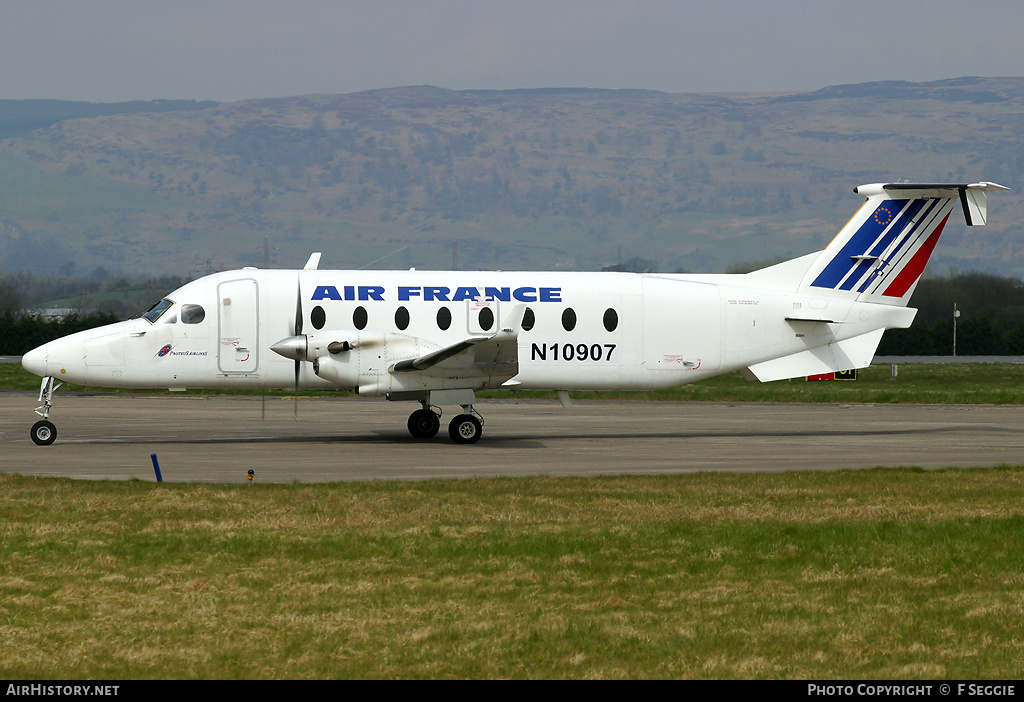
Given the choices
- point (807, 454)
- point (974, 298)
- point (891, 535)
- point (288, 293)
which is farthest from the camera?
point (974, 298)

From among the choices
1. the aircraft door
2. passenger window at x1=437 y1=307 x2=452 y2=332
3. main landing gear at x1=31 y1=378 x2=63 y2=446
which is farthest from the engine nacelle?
main landing gear at x1=31 y1=378 x2=63 y2=446

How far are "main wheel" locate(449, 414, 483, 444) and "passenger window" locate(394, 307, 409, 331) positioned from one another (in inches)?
92.2

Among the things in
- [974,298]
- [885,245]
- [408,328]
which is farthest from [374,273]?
[974,298]

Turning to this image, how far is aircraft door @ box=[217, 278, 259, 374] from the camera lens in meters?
23.3

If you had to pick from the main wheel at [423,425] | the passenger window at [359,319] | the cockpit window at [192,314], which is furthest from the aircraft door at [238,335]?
the main wheel at [423,425]

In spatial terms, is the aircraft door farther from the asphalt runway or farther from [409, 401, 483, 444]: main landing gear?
[409, 401, 483, 444]: main landing gear

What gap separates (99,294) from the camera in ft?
328

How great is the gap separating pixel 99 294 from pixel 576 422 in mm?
81864

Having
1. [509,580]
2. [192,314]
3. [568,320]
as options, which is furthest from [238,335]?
[509,580]

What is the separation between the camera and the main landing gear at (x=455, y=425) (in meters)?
23.2

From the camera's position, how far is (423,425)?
79.4 ft

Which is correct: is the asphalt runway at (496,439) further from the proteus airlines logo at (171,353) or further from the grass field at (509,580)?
the grass field at (509,580)
